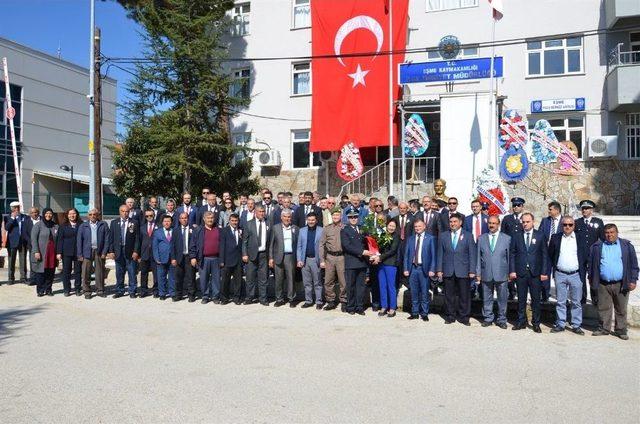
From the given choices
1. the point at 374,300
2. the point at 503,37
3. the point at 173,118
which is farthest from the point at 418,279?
the point at 503,37

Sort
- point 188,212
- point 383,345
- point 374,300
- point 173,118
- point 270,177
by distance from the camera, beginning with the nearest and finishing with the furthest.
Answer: point 383,345 < point 374,300 < point 188,212 < point 173,118 < point 270,177

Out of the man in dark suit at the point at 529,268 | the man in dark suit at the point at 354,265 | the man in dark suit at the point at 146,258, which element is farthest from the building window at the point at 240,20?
the man in dark suit at the point at 529,268

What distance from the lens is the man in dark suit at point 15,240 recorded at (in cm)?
1360

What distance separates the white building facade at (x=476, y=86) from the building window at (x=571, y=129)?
0.13 ft

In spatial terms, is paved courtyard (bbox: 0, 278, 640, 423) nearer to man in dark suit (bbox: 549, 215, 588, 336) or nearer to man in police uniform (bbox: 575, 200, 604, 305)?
man in dark suit (bbox: 549, 215, 588, 336)

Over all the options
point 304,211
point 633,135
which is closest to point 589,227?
point 304,211

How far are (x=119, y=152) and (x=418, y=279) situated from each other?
13.2 metres

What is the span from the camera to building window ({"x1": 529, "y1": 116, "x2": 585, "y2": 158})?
20.6m

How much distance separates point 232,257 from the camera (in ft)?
35.7

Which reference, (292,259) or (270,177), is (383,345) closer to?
(292,259)

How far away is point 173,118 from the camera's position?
18.5 metres

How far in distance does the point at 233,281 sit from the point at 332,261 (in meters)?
2.27

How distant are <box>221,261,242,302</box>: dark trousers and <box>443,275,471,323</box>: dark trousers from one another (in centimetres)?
417

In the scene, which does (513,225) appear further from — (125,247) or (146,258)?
(125,247)
